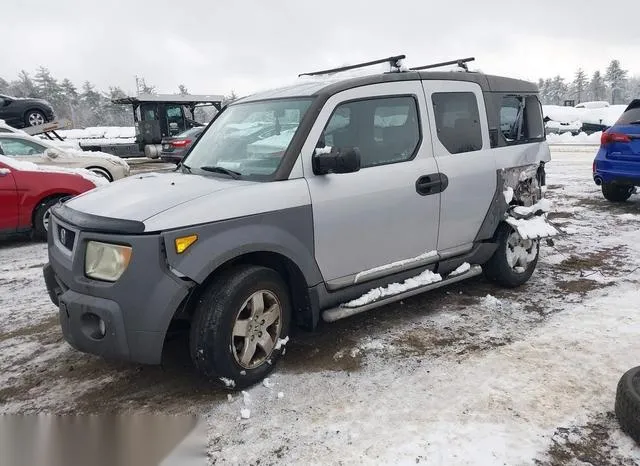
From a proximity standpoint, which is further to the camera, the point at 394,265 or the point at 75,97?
the point at 75,97

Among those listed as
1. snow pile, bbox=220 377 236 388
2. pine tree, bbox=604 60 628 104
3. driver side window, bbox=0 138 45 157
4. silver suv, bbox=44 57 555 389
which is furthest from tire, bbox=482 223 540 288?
pine tree, bbox=604 60 628 104

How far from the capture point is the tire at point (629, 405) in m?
2.59

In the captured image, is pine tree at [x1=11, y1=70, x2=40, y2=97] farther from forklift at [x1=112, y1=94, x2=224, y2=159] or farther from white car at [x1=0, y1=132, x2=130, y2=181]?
white car at [x1=0, y1=132, x2=130, y2=181]

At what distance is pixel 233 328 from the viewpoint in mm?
3074

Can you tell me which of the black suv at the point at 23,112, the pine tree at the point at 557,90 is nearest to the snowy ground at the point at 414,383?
the black suv at the point at 23,112

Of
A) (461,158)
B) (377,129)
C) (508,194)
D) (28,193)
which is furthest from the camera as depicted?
(28,193)

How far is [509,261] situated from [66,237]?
3.78 m

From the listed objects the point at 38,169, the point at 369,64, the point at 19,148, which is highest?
the point at 369,64

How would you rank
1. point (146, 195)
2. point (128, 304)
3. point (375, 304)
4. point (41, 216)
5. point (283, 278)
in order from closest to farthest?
point (128, 304) → point (146, 195) → point (283, 278) → point (375, 304) → point (41, 216)

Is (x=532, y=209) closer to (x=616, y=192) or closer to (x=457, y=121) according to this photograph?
(x=457, y=121)

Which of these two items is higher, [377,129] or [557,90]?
[557,90]

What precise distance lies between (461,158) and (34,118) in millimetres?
19336

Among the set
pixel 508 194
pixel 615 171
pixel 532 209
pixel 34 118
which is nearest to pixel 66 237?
pixel 508 194

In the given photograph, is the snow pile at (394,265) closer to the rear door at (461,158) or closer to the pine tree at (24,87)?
the rear door at (461,158)
